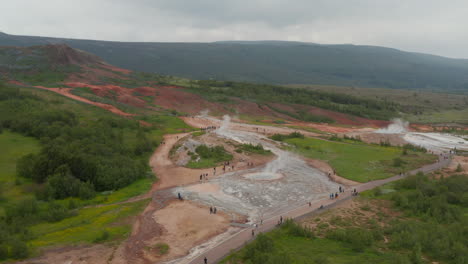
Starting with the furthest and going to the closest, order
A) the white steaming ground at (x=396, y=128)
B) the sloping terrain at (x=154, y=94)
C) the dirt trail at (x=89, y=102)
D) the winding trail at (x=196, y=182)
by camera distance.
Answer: the sloping terrain at (x=154, y=94), the white steaming ground at (x=396, y=128), the dirt trail at (x=89, y=102), the winding trail at (x=196, y=182)

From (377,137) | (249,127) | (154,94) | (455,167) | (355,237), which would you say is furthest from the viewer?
(154,94)

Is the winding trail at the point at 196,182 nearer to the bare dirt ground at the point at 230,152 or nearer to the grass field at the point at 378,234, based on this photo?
the grass field at the point at 378,234

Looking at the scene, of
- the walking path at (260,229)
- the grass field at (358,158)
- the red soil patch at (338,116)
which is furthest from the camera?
the red soil patch at (338,116)

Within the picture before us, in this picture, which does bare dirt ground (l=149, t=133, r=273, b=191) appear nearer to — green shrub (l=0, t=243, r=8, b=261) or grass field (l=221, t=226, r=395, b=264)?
green shrub (l=0, t=243, r=8, b=261)

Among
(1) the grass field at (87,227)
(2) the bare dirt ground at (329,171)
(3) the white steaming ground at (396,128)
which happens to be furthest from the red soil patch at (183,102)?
(1) the grass field at (87,227)

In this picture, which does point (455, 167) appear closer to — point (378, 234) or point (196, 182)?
point (378, 234)

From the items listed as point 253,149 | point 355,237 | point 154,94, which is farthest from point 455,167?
point 154,94

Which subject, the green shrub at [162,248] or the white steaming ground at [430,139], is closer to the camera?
the green shrub at [162,248]
